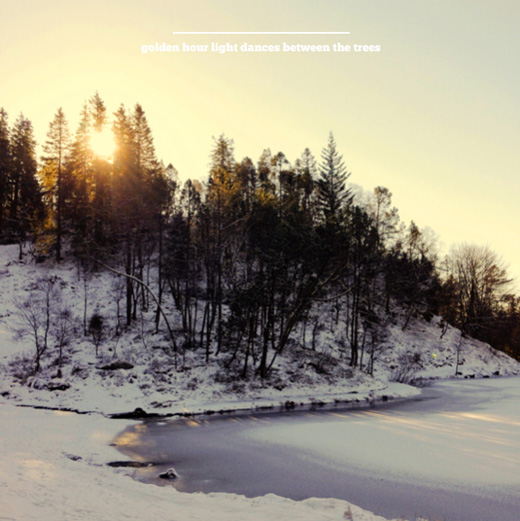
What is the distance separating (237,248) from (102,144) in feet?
67.1

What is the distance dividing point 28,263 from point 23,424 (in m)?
32.1

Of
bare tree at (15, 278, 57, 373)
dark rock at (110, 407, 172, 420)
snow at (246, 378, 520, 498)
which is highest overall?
bare tree at (15, 278, 57, 373)

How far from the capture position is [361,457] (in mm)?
14805

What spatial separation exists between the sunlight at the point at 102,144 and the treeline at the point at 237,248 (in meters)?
0.56

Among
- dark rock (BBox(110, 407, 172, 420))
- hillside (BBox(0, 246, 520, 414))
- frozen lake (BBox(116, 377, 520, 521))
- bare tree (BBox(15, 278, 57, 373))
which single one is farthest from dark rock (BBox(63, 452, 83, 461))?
bare tree (BBox(15, 278, 57, 373))

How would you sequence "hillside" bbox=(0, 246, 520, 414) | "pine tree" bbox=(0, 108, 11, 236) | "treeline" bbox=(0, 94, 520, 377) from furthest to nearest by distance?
"pine tree" bbox=(0, 108, 11, 236)
"treeline" bbox=(0, 94, 520, 377)
"hillside" bbox=(0, 246, 520, 414)

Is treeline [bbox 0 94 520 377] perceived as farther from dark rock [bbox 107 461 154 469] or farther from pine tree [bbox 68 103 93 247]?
dark rock [bbox 107 461 154 469]

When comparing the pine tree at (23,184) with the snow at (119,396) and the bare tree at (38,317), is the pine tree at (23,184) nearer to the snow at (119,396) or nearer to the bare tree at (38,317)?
the snow at (119,396)

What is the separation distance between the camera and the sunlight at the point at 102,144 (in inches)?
1781

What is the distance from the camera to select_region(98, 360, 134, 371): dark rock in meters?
29.0

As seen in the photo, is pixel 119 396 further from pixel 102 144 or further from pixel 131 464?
pixel 102 144

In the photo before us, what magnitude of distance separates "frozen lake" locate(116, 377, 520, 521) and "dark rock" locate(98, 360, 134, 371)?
8549mm

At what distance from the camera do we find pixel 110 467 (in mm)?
13352

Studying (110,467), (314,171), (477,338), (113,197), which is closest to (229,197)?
(113,197)
